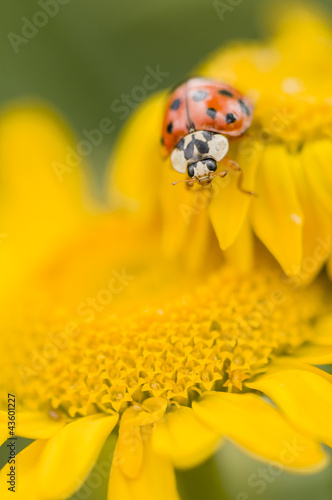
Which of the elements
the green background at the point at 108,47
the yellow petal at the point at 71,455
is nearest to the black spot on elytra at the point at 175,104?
the yellow petal at the point at 71,455

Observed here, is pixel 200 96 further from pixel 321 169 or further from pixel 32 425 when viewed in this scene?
pixel 32 425

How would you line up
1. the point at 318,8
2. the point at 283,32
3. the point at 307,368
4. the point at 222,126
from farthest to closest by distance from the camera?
the point at 318,8 < the point at 283,32 < the point at 222,126 < the point at 307,368

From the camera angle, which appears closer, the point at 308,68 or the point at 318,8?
the point at 308,68

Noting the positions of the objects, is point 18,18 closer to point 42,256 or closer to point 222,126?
point 42,256

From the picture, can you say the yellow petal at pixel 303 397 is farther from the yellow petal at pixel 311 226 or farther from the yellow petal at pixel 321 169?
the yellow petal at pixel 321 169

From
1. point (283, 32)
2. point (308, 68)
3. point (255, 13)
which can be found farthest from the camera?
point (255, 13)

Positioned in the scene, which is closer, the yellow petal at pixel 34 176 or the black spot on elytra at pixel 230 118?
the black spot on elytra at pixel 230 118

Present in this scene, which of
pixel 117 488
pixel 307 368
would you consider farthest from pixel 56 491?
pixel 307 368
